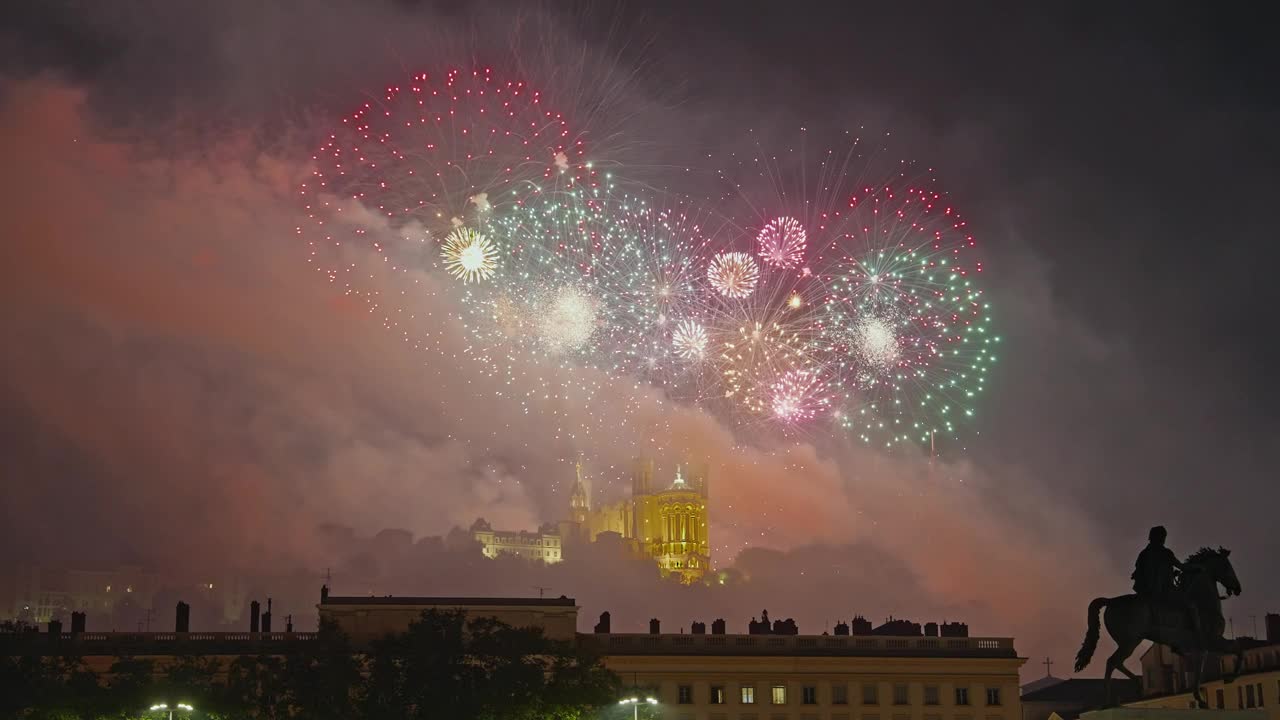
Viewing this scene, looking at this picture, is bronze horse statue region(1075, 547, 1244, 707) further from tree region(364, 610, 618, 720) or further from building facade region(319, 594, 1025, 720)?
building facade region(319, 594, 1025, 720)

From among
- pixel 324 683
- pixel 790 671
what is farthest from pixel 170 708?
pixel 790 671

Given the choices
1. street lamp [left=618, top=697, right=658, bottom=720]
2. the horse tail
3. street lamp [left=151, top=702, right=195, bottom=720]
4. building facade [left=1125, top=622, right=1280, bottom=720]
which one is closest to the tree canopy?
street lamp [left=151, top=702, right=195, bottom=720]

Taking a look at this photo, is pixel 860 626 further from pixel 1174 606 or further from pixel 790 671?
pixel 1174 606

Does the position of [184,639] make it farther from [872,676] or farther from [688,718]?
[872,676]

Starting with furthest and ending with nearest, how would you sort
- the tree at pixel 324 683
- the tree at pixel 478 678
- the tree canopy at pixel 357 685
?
the tree at pixel 478 678 < the tree at pixel 324 683 < the tree canopy at pixel 357 685

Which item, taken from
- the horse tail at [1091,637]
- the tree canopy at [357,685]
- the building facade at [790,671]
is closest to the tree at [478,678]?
the tree canopy at [357,685]

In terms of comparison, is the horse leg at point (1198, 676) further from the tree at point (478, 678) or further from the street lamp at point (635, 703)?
the tree at point (478, 678)

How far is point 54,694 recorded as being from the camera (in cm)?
8838

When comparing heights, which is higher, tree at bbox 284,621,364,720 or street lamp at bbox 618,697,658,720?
tree at bbox 284,621,364,720

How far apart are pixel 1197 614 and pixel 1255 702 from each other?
65.8 m

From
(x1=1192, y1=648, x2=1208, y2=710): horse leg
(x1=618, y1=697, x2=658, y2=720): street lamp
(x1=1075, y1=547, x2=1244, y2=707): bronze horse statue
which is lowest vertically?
(x1=618, y1=697, x2=658, y2=720): street lamp

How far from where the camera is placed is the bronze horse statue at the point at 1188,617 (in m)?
37.8

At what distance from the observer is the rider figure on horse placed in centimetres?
3816

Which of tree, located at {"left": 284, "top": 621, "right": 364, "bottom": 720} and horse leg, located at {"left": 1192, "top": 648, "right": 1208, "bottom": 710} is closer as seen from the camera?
horse leg, located at {"left": 1192, "top": 648, "right": 1208, "bottom": 710}
